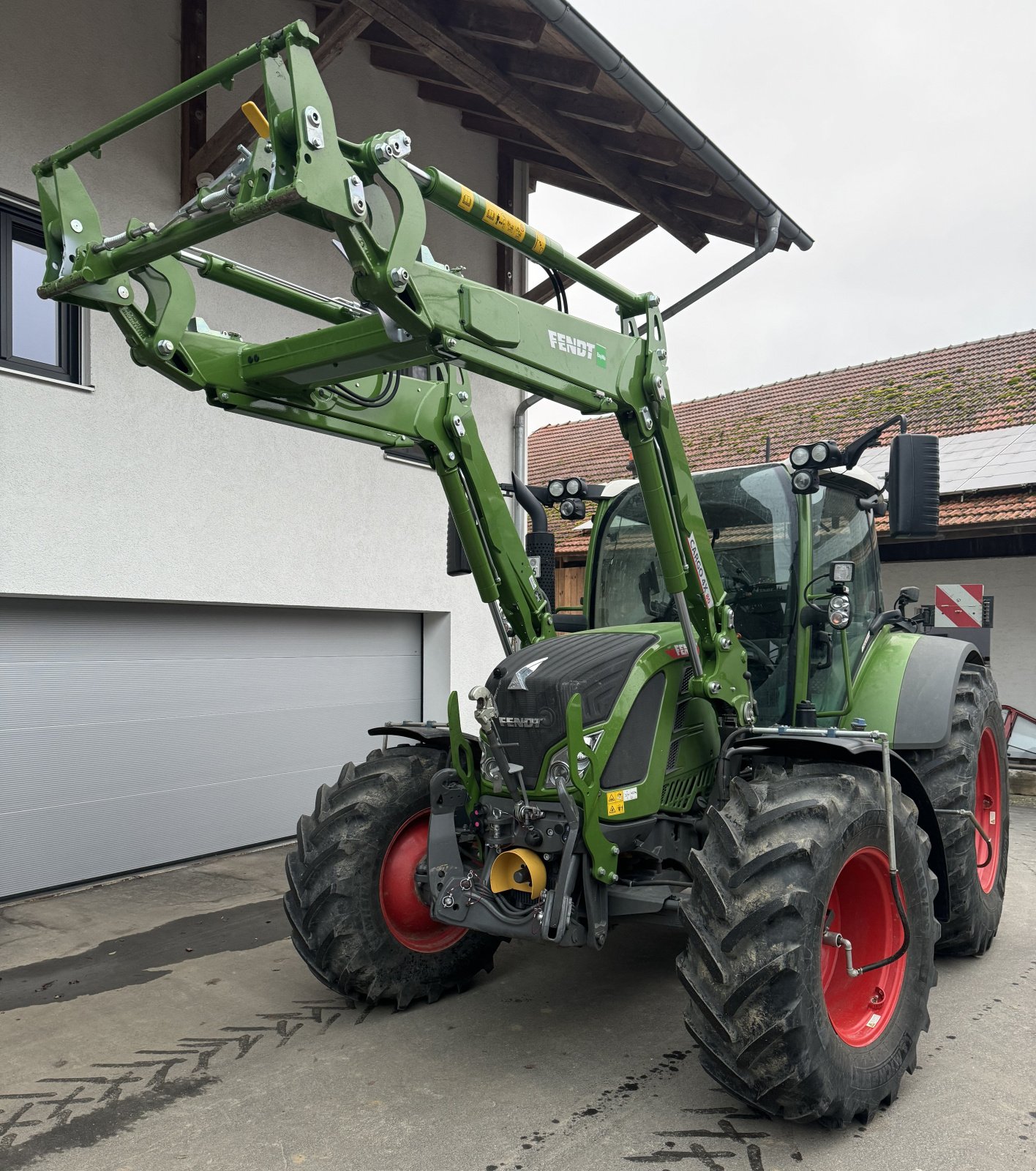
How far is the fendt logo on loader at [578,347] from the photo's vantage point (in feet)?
10.8

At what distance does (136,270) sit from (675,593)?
2096 millimetres

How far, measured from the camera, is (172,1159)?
293 cm

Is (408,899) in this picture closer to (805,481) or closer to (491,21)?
(805,481)

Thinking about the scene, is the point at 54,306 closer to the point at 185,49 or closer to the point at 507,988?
the point at 185,49

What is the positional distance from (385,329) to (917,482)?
2.35 meters

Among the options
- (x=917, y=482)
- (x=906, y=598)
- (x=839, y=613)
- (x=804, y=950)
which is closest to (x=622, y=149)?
(x=906, y=598)

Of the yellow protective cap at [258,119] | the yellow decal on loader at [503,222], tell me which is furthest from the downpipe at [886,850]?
the yellow protective cap at [258,119]

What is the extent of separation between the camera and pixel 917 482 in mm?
4098

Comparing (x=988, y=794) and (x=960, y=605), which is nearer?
(x=988, y=794)

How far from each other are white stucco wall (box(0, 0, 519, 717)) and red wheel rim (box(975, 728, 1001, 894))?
13.7 ft

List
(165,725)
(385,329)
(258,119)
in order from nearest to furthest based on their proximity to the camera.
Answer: (258,119)
(385,329)
(165,725)

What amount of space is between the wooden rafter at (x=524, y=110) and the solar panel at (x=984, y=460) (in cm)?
356

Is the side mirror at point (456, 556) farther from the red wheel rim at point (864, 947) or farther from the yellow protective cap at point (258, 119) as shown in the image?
the yellow protective cap at point (258, 119)

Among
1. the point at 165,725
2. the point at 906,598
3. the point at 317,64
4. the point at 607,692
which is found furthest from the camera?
the point at 165,725
